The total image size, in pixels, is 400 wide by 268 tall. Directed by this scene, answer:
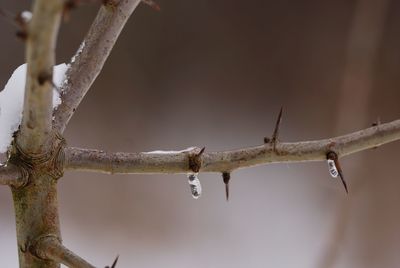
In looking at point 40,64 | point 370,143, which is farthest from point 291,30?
point 40,64

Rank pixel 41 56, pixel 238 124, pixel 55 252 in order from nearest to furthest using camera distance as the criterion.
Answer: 1. pixel 41 56
2. pixel 55 252
3. pixel 238 124

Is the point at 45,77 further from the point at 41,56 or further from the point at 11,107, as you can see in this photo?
the point at 11,107

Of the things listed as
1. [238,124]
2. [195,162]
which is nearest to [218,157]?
[195,162]

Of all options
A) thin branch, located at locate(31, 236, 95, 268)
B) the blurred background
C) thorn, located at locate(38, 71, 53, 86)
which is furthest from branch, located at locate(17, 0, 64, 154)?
A: the blurred background

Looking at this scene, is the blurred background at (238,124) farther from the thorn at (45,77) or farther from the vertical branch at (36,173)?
the thorn at (45,77)

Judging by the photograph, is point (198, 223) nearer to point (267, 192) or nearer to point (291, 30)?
point (267, 192)

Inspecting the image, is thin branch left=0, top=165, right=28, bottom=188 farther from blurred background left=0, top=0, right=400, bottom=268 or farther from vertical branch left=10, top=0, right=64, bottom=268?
blurred background left=0, top=0, right=400, bottom=268
